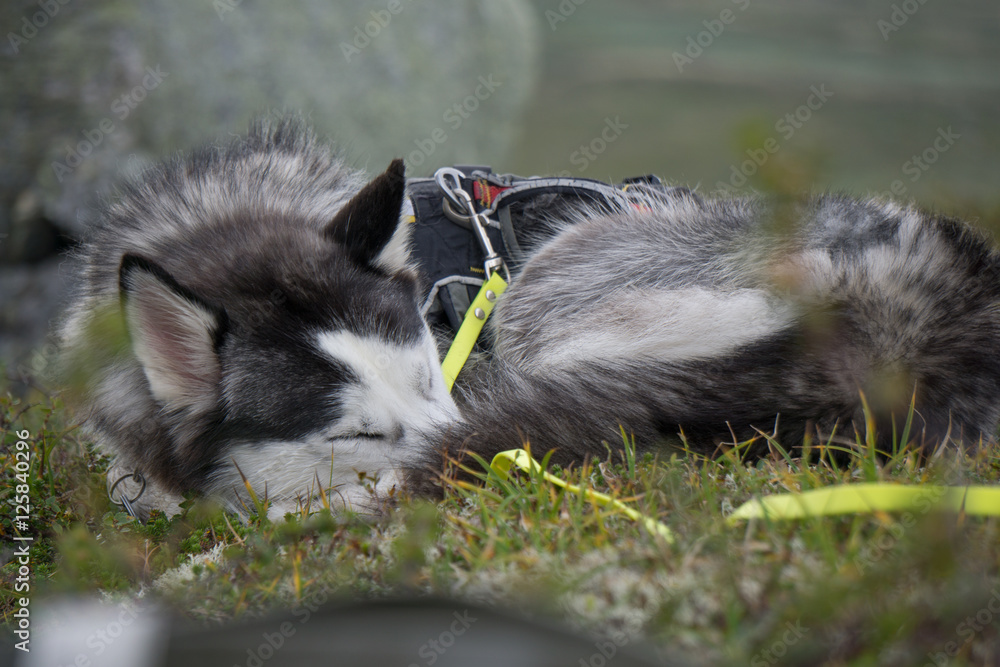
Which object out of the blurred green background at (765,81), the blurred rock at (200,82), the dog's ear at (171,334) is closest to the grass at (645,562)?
the dog's ear at (171,334)

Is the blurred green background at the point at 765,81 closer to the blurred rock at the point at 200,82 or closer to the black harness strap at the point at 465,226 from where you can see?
the blurred rock at the point at 200,82

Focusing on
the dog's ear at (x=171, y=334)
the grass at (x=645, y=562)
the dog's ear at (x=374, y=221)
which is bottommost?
the grass at (x=645, y=562)

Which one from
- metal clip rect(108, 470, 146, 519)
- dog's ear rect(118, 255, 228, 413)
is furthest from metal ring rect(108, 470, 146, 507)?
dog's ear rect(118, 255, 228, 413)

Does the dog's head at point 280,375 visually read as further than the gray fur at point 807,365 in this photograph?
Yes

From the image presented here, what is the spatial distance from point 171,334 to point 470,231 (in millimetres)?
1517

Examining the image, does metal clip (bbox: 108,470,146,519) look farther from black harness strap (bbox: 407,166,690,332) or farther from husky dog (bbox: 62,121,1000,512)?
black harness strap (bbox: 407,166,690,332)

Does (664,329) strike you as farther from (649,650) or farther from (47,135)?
(47,135)

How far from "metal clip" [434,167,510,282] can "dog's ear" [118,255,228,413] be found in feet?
4.30

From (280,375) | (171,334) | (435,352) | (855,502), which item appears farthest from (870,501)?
(171,334)

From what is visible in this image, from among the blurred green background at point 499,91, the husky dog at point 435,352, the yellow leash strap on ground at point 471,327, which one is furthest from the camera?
the blurred green background at point 499,91

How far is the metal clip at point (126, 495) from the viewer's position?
2582 millimetres

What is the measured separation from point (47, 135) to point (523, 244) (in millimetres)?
4222

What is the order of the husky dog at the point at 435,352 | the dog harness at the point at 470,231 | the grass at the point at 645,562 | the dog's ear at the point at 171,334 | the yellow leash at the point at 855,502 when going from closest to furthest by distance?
the grass at the point at 645,562, the yellow leash at the point at 855,502, the dog's ear at the point at 171,334, the husky dog at the point at 435,352, the dog harness at the point at 470,231

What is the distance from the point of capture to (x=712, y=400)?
2.29m
